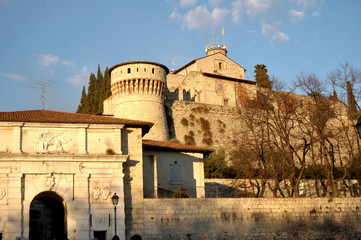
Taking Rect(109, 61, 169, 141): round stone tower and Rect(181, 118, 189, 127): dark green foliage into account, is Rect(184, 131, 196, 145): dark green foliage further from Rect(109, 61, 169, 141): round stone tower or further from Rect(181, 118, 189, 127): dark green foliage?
Rect(109, 61, 169, 141): round stone tower

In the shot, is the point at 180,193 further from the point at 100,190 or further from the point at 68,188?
the point at 68,188

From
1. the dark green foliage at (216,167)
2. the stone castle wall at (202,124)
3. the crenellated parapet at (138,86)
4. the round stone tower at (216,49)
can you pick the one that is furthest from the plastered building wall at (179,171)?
the round stone tower at (216,49)

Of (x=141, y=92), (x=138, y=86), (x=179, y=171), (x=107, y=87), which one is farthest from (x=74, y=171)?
(x=107, y=87)

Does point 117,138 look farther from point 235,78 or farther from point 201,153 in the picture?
point 235,78

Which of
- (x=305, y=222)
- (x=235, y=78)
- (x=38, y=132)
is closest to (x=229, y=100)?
(x=235, y=78)

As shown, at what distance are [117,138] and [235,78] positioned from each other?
41956 millimetres

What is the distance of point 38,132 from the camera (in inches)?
1006

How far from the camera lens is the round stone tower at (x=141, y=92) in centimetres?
4841

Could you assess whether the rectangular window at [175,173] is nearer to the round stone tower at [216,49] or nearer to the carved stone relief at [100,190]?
the carved stone relief at [100,190]

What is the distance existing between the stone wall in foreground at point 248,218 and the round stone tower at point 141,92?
21.5m

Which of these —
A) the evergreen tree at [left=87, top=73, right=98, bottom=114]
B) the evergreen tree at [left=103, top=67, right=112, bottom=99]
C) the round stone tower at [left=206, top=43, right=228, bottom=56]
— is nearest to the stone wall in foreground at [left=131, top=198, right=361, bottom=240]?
the evergreen tree at [left=103, top=67, right=112, bottom=99]

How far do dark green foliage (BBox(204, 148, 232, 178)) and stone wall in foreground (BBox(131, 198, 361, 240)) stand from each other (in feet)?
43.7

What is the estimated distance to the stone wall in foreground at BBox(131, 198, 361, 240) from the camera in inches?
1030

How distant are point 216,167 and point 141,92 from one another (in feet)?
38.3
